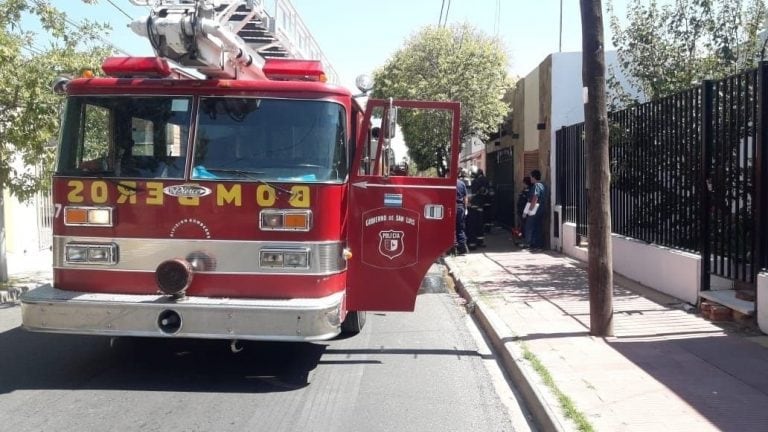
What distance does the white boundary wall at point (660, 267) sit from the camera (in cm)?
→ 915

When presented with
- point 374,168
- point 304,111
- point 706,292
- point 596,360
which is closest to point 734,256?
point 706,292

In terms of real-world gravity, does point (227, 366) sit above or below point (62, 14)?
below

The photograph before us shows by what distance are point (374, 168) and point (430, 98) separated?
13705mm

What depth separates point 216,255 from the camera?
20.0ft

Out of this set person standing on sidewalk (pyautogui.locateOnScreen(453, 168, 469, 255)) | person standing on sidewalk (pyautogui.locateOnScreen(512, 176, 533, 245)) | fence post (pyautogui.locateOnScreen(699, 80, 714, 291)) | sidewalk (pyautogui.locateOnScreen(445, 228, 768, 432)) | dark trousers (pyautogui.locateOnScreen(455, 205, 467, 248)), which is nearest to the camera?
sidewalk (pyautogui.locateOnScreen(445, 228, 768, 432))

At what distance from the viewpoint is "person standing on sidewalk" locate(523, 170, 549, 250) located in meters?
16.2

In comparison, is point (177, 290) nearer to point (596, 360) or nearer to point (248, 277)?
point (248, 277)

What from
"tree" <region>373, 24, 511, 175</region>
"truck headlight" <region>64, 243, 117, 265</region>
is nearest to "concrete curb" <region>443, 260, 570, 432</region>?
"truck headlight" <region>64, 243, 117, 265</region>

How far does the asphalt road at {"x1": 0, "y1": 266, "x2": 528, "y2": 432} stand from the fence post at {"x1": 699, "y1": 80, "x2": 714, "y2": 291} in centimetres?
295

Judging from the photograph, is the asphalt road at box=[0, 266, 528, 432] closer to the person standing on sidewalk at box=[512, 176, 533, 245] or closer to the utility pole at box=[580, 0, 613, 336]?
the utility pole at box=[580, 0, 613, 336]

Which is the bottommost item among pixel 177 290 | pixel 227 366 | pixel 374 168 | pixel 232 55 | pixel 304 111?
pixel 227 366

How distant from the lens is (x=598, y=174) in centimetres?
758

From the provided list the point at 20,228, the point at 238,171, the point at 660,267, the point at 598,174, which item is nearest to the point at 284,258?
the point at 238,171

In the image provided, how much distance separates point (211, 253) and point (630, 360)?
3854 mm
